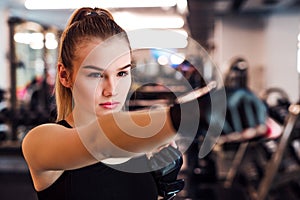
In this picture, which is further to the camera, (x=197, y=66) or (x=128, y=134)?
(x=197, y=66)

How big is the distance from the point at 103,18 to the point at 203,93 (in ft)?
0.44

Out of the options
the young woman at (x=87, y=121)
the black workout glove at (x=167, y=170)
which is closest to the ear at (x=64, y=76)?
the young woman at (x=87, y=121)

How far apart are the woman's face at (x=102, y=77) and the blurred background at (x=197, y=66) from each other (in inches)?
0.9

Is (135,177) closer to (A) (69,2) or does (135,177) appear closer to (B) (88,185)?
(B) (88,185)

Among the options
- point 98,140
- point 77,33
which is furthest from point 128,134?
point 77,33

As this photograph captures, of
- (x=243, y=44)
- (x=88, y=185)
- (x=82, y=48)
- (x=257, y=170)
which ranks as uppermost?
(x=82, y=48)

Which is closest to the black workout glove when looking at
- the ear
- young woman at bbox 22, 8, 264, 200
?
young woman at bbox 22, 8, 264, 200

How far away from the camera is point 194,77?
1.40 feet

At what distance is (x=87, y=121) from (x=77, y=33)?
8 centimetres

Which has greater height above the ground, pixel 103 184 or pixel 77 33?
pixel 77 33

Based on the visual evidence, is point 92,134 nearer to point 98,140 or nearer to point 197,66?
point 98,140

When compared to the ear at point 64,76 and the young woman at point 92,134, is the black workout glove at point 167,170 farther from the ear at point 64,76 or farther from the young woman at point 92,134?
the ear at point 64,76

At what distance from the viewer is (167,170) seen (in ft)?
1.21

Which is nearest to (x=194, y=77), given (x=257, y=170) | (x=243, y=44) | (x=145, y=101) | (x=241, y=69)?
(x=145, y=101)
